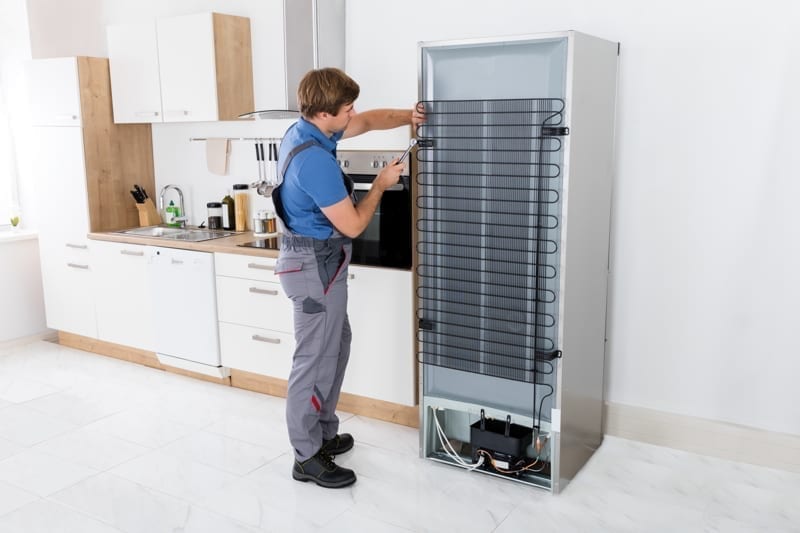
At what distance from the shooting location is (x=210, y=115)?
13.5 ft

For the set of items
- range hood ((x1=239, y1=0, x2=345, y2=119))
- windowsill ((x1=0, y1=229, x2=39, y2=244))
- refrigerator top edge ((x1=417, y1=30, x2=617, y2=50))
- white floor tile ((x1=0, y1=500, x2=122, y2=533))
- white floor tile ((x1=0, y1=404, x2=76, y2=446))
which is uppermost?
range hood ((x1=239, y1=0, x2=345, y2=119))

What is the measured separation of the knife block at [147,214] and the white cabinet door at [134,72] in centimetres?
53

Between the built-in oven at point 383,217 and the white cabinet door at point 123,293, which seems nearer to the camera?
the built-in oven at point 383,217

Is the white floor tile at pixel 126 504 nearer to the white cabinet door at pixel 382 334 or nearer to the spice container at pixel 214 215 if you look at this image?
the white cabinet door at pixel 382 334

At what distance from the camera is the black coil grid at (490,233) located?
2705mm

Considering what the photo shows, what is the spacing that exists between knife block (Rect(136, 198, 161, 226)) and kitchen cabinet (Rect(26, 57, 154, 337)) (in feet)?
0.27

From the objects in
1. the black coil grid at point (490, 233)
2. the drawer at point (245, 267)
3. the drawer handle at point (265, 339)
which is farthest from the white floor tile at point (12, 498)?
the black coil grid at point (490, 233)

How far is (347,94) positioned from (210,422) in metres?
1.79

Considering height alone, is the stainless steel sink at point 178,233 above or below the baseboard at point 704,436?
above

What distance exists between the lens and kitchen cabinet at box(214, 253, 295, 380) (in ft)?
12.3

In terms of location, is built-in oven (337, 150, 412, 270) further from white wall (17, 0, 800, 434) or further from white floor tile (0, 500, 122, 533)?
white floor tile (0, 500, 122, 533)

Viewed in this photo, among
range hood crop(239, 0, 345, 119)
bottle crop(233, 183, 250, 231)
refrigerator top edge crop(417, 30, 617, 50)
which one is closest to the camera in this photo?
refrigerator top edge crop(417, 30, 617, 50)

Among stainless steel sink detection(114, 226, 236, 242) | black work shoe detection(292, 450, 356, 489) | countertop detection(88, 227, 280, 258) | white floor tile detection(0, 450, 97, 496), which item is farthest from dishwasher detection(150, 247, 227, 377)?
black work shoe detection(292, 450, 356, 489)

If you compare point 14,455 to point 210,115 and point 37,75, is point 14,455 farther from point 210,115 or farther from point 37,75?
point 37,75
